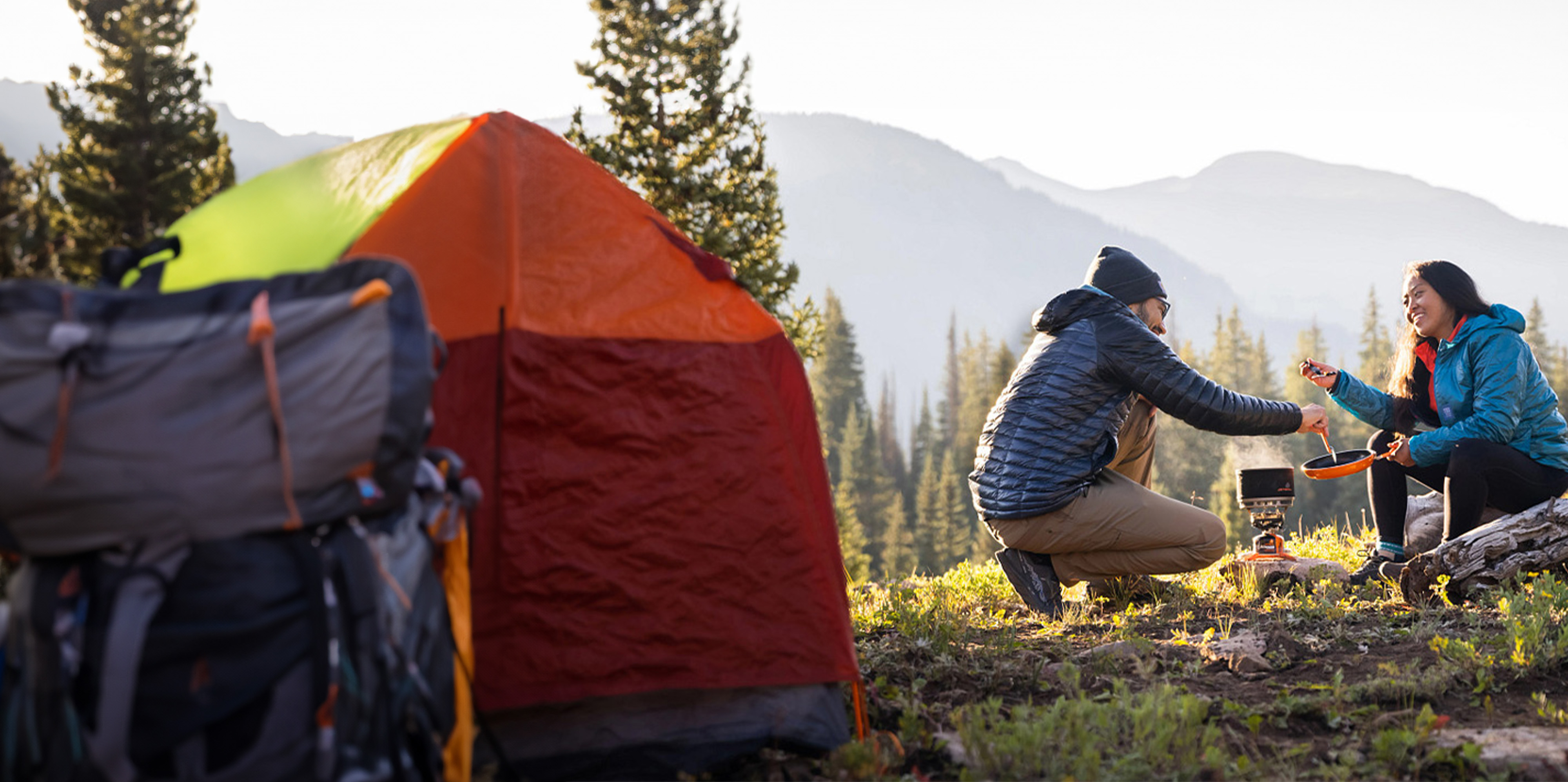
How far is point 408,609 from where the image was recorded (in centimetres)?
264

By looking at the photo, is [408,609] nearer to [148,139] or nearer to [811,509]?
[811,509]

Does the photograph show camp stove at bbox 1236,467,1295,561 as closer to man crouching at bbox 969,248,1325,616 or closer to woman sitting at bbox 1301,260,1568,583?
woman sitting at bbox 1301,260,1568,583

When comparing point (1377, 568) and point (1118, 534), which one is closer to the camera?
point (1118, 534)

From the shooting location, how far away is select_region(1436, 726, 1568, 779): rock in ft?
10.9

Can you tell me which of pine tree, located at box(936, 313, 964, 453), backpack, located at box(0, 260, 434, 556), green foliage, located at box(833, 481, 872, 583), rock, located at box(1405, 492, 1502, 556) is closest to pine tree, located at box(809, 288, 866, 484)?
green foliage, located at box(833, 481, 872, 583)

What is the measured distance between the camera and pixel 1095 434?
5934 millimetres

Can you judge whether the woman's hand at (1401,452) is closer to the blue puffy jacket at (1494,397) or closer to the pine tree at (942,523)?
the blue puffy jacket at (1494,397)

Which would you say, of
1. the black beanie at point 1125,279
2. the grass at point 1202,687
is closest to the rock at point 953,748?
the grass at point 1202,687

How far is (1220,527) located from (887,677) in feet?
8.54

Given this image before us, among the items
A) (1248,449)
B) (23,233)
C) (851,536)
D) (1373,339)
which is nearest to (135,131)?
(23,233)

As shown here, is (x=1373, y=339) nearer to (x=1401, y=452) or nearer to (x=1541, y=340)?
(x=1541, y=340)

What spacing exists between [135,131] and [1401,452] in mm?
15153

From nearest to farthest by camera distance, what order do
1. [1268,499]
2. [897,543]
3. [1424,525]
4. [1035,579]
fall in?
[1035,579] < [1268,499] < [1424,525] < [897,543]

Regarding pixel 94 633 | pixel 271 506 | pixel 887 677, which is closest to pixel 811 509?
pixel 887 677
